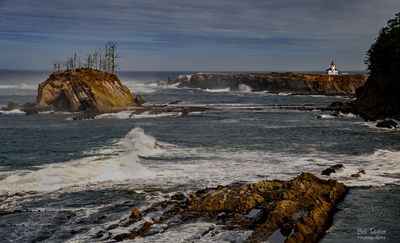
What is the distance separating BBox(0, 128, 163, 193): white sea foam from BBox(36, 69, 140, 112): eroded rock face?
133ft

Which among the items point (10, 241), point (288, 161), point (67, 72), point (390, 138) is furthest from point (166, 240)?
point (67, 72)

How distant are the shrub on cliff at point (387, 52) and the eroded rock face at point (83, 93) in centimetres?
4019

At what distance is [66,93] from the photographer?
7981 centimetres

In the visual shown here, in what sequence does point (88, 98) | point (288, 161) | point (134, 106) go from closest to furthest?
1. point (288, 161)
2. point (88, 98)
3. point (134, 106)

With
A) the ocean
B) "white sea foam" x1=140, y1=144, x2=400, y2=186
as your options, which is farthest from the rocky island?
"white sea foam" x1=140, y1=144, x2=400, y2=186

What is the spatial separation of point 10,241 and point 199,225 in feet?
24.9

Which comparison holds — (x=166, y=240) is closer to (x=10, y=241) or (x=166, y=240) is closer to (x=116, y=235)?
(x=116, y=235)

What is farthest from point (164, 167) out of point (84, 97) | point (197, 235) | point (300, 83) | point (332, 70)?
point (332, 70)

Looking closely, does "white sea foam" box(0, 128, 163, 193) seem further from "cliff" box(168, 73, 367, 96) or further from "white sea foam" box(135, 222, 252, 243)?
"cliff" box(168, 73, 367, 96)

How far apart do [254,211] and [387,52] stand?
2377 inches

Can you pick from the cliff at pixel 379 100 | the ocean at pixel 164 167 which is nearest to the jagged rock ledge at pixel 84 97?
the ocean at pixel 164 167

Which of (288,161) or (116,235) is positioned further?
(288,161)

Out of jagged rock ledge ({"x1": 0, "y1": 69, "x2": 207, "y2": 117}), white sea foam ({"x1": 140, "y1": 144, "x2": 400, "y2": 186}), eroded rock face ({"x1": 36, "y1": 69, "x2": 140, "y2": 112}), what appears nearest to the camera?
white sea foam ({"x1": 140, "y1": 144, "x2": 400, "y2": 186})

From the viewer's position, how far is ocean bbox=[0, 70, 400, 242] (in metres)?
21.9
